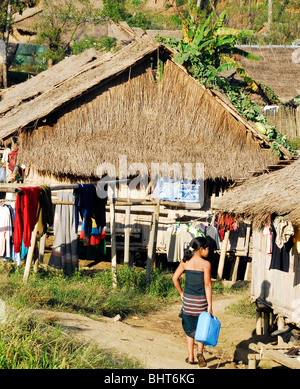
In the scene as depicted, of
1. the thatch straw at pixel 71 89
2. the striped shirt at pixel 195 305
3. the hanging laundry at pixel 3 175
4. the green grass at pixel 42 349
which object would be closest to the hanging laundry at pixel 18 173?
the thatch straw at pixel 71 89

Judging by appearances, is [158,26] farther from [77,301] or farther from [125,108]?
[77,301]

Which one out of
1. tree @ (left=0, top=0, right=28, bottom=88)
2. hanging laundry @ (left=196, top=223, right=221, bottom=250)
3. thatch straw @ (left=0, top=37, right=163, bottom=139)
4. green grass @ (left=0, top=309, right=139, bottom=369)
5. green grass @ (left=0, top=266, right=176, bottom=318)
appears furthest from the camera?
tree @ (left=0, top=0, right=28, bottom=88)

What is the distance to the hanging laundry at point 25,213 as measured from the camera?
27.7 feet

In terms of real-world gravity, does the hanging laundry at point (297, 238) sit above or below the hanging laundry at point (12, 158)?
below

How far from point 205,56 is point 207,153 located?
3.38m

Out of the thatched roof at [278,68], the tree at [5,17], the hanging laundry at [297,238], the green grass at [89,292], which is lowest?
the green grass at [89,292]

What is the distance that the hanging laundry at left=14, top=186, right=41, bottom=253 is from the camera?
8.43 metres

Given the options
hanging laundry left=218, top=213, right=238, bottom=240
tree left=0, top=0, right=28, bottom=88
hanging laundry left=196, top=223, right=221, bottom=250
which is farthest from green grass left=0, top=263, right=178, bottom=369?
tree left=0, top=0, right=28, bottom=88

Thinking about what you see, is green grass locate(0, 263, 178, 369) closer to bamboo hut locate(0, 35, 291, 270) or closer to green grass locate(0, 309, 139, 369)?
green grass locate(0, 309, 139, 369)

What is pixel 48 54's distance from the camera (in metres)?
32.2

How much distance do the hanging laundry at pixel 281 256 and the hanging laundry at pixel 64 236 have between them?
395cm

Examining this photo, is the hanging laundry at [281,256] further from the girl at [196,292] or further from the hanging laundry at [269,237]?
the girl at [196,292]

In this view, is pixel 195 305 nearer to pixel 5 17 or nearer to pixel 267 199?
pixel 267 199

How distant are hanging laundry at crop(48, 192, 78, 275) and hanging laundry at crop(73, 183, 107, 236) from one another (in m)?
0.25
